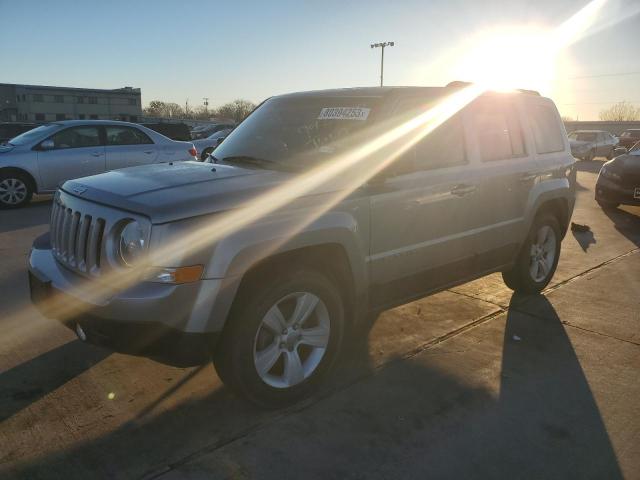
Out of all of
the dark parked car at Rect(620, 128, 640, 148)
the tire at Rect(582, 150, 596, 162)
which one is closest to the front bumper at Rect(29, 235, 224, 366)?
the tire at Rect(582, 150, 596, 162)

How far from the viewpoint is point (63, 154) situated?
10047 mm

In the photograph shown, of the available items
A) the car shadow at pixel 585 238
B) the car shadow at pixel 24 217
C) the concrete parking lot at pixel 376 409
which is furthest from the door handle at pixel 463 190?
the car shadow at pixel 24 217

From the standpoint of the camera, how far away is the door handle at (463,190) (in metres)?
4.01

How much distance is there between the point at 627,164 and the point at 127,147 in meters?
9.54

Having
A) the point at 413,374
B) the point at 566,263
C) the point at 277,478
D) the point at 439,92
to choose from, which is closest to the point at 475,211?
the point at 439,92

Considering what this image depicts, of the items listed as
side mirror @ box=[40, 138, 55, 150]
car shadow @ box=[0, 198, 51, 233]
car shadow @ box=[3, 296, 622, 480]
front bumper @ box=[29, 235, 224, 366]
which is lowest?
car shadow @ box=[3, 296, 622, 480]

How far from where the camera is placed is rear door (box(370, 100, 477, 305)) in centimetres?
352

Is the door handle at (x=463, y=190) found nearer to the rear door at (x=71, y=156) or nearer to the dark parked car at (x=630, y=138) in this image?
the rear door at (x=71, y=156)

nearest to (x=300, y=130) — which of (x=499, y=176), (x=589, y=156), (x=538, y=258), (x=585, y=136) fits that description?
(x=499, y=176)

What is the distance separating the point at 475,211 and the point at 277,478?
2568mm

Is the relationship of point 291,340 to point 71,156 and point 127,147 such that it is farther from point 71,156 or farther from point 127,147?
point 127,147

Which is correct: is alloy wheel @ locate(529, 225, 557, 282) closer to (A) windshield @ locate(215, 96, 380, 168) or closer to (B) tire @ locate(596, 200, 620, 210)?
(A) windshield @ locate(215, 96, 380, 168)

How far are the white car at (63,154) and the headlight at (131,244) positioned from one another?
787 centimetres

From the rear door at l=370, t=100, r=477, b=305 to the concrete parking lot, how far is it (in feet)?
1.96
